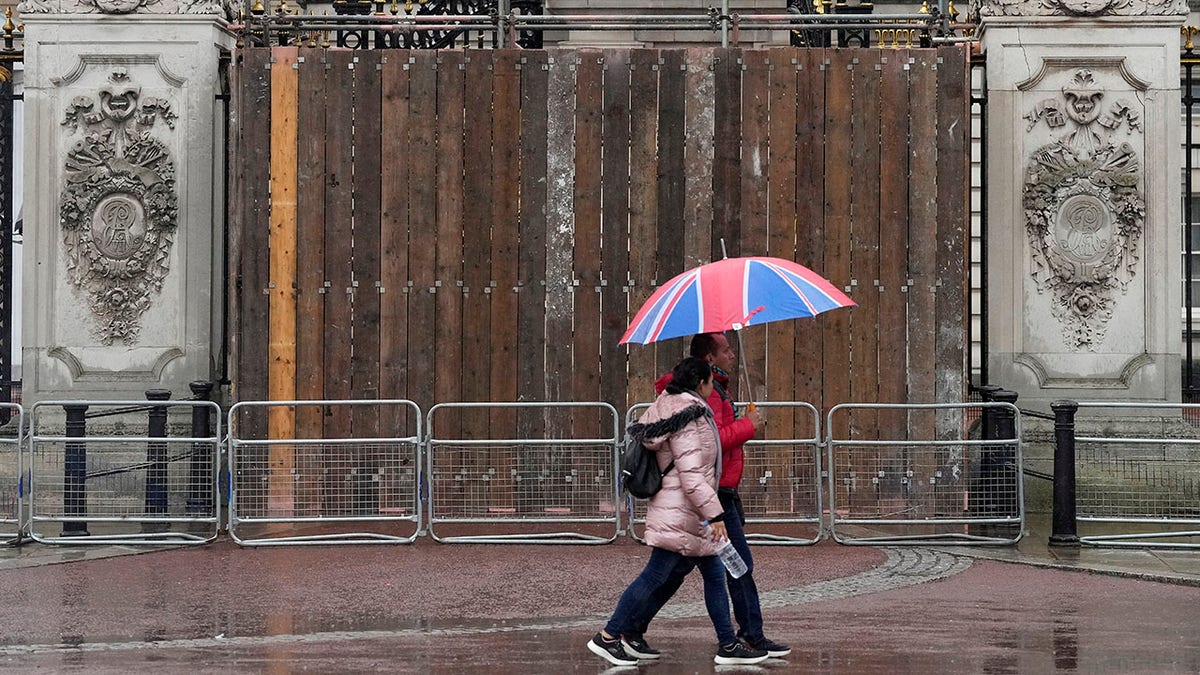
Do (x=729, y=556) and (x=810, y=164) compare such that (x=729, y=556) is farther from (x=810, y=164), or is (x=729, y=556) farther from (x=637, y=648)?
(x=810, y=164)

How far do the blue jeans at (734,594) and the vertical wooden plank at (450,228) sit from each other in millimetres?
5672

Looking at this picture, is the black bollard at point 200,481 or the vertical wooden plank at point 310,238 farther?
the vertical wooden plank at point 310,238

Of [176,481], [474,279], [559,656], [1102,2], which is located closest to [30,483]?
[176,481]

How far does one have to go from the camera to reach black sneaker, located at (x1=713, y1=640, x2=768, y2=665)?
828 cm

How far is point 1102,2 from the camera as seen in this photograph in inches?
552

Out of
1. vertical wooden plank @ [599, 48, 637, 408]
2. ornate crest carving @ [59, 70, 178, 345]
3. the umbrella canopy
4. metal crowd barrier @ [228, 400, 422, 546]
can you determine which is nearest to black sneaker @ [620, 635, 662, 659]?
the umbrella canopy

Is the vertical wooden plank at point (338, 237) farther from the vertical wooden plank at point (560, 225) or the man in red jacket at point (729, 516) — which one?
the man in red jacket at point (729, 516)

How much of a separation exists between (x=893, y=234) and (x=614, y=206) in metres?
2.33

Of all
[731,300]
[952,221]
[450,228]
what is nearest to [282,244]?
[450,228]

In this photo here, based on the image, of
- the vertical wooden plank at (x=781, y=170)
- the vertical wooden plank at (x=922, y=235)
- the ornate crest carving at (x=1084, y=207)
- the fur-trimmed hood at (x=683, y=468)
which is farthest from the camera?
the ornate crest carving at (x=1084, y=207)

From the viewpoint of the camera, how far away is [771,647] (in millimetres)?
8477

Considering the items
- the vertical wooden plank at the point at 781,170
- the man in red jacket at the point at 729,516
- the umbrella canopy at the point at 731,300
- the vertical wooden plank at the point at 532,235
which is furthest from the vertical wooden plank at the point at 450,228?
the man in red jacket at the point at 729,516

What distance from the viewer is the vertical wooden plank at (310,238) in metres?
13.9

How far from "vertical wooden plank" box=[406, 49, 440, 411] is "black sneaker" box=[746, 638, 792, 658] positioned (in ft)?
19.6
